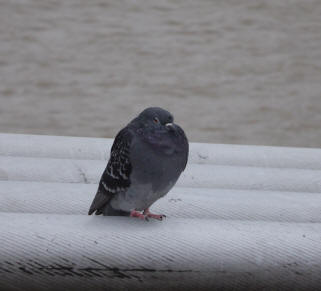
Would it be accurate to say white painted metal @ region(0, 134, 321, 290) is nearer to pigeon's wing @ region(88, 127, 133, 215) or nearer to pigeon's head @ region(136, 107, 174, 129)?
pigeon's wing @ region(88, 127, 133, 215)

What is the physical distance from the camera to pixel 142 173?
6.39 feet

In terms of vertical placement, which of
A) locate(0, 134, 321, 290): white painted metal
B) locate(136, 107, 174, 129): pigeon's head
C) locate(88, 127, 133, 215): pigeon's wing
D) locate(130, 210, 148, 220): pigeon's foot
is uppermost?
locate(136, 107, 174, 129): pigeon's head

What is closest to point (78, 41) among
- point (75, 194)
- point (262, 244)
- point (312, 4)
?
point (312, 4)

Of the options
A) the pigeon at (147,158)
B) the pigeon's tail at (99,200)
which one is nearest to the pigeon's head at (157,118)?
the pigeon at (147,158)

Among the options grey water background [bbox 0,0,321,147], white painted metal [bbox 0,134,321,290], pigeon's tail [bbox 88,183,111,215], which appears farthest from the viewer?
grey water background [bbox 0,0,321,147]

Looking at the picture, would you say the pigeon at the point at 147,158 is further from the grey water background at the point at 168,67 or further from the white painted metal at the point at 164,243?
the grey water background at the point at 168,67

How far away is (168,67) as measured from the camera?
8133mm

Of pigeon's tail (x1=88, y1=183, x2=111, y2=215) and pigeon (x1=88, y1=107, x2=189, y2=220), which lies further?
pigeon's tail (x1=88, y1=183, x2=111, y2=215)

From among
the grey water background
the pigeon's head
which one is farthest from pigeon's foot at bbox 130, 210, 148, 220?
the grey water background

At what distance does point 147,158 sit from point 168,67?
6.31m

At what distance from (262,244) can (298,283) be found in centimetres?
20

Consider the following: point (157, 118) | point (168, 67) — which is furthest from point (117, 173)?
point (168, 67)

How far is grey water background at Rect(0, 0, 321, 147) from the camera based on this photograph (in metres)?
6.48

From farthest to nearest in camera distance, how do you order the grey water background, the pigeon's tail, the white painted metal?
the grey water background < the pigeon's tail < the white painted metal
